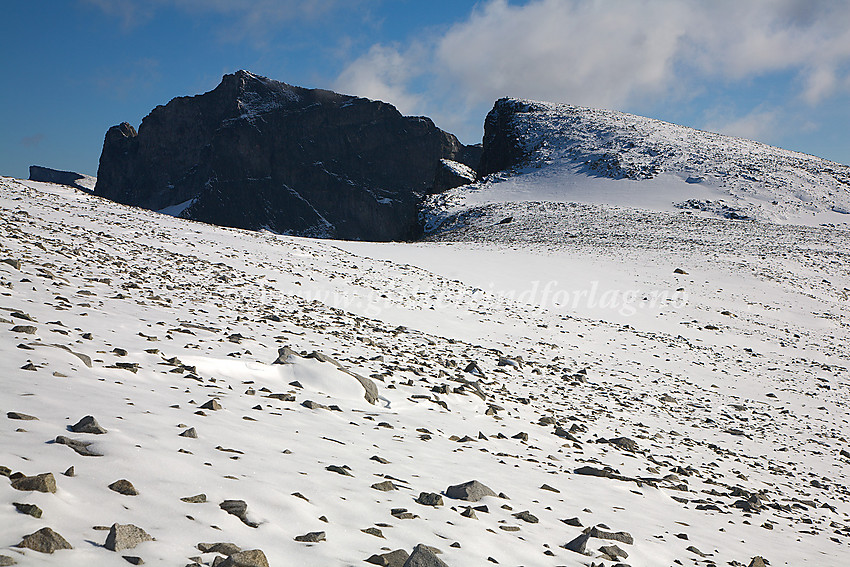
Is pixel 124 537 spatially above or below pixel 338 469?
above

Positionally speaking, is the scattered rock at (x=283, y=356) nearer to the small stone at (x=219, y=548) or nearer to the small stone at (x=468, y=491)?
the small stone at (x=468, y=491)

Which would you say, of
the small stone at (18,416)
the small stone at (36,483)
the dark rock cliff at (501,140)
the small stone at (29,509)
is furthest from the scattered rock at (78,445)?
the dark rock cliff at (501,140)

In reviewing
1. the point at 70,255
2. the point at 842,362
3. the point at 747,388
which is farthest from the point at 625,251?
the point at 70,255

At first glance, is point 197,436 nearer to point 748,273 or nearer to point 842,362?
point 842,362

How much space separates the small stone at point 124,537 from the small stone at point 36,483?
1.96 feet

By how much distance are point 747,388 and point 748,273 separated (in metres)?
20.3

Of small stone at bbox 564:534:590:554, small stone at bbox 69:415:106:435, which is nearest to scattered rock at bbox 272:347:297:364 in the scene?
small stone at bbox 69:415:106:435

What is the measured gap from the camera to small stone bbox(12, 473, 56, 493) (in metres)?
3.38

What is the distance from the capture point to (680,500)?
7172 mm

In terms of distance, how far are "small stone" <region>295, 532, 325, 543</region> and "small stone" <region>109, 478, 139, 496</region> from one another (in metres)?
1.17

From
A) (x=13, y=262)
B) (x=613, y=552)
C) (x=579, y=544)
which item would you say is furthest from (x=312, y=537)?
(x=13, y=262)

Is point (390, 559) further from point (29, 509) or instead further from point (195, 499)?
point (29, 509)

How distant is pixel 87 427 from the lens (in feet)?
15.2

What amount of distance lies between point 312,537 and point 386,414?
4825 mm
